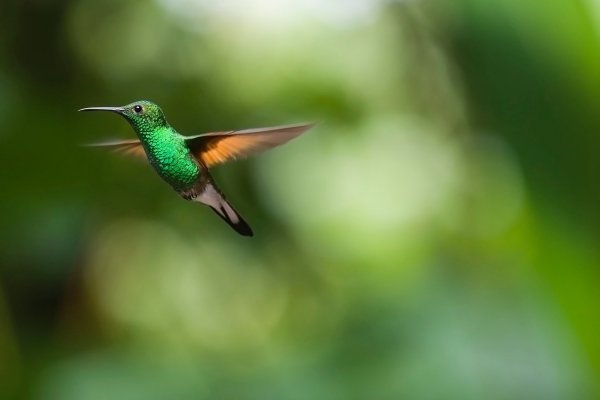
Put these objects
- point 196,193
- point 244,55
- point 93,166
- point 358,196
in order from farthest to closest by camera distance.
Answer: point 358,196 → point 244,55 → point 93,166 → point 196,193

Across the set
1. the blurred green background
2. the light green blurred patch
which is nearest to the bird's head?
the blurred green background

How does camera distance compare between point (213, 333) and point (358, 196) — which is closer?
point (213, 333)

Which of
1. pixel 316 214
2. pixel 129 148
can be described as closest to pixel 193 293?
pixel 316 214

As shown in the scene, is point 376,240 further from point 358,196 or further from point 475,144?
point 475,144

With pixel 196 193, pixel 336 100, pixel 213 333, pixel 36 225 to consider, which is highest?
pixel 196 193

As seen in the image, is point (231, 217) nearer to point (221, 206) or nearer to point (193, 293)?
point (221, 206)

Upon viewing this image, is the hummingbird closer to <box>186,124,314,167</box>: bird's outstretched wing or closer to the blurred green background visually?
<box>186,124,314,167</box>: bird's outstretched wing

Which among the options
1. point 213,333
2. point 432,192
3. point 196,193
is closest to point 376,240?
point 432,192

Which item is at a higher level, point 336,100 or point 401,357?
point 336,100

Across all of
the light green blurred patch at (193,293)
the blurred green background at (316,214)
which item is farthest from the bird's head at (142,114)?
the light green blurred patch at (193,293)
